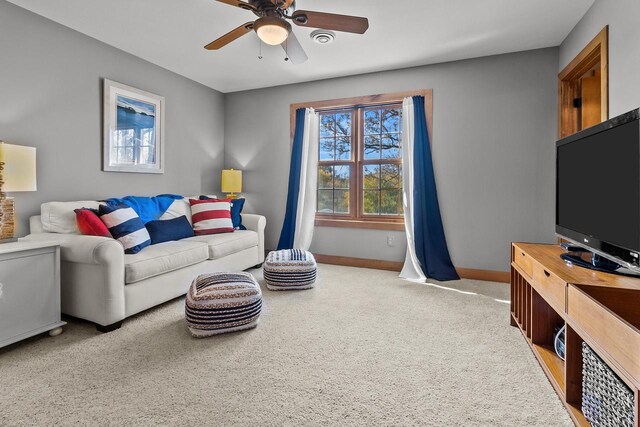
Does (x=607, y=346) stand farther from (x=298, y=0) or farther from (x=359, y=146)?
(x=359, y=146)

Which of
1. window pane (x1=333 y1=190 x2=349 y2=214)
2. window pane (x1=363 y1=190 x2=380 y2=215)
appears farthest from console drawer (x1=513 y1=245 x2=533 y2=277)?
window pane (x1=333 y1=190 x2=349 y2=214)

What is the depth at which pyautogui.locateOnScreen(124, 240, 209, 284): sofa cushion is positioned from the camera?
2412mm

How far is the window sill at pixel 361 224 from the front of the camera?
4.07m

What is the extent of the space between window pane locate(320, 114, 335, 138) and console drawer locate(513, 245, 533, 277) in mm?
2798

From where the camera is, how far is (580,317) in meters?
1.32

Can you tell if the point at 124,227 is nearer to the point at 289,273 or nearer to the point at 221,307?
the point at 221,307

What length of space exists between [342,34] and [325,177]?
6.14 feet

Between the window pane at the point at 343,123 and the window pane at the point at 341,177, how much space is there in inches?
18.8

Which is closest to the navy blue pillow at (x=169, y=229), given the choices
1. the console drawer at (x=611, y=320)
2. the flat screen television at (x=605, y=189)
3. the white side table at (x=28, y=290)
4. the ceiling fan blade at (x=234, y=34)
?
the white side table at (x=28, y=290)

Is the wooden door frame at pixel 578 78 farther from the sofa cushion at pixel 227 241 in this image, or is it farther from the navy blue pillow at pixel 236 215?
the navy blue pillow at pixel 236 215

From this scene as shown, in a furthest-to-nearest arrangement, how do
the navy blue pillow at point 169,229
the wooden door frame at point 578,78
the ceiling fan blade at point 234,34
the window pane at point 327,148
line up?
the window pane at point 327,148
the navy blue pillow at point 169,229
the wooden door frame at point 578,78
the ceiling fan blade at point 234,34

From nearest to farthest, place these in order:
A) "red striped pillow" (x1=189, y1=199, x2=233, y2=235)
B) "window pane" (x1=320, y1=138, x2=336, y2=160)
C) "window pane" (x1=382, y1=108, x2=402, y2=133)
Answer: "red striped pillow" (x1=189, y1=199, x2=233, y2=235)
"window pane" (x1=382, y1=108, x2=402, y2=133)
"window pane" (x1=320, y1=138, x2=336, y2=160)

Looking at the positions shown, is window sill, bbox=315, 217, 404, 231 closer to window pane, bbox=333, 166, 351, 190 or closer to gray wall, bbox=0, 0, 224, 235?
window pane, bbox=333, 166, 351, 190

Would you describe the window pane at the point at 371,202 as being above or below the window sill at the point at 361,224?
above
